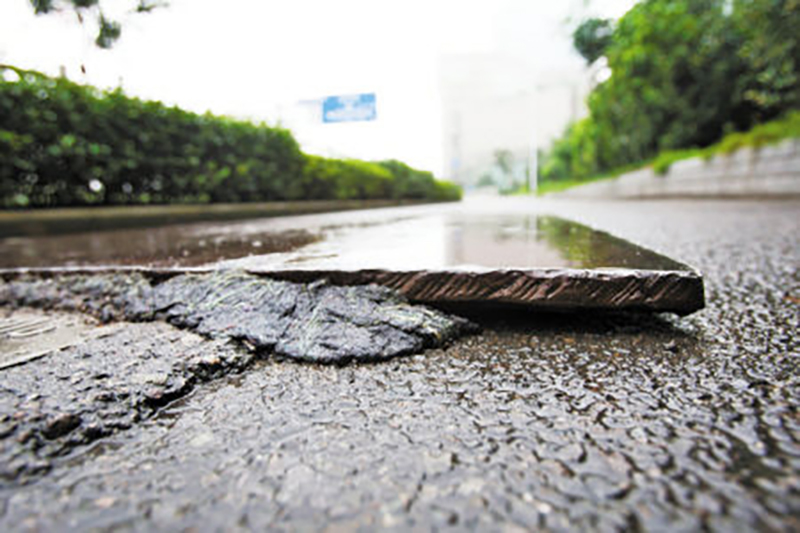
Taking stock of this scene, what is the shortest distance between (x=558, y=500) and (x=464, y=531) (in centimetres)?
13

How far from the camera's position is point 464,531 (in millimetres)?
456

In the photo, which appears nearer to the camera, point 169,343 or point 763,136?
point 169,343

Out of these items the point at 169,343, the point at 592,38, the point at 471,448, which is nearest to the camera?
the point at 471,448

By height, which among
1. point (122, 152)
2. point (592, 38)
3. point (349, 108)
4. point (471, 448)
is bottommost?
point (471, 448)

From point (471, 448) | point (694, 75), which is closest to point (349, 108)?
point (471, 448)

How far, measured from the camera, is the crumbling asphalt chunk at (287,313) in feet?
3.21

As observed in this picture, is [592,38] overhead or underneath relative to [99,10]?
overhead

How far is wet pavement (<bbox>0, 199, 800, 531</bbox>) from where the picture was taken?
484mm

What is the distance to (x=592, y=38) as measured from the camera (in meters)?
18.7

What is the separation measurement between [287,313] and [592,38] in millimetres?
22260

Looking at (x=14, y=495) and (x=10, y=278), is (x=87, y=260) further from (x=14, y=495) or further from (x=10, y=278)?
(x=14, y=495)

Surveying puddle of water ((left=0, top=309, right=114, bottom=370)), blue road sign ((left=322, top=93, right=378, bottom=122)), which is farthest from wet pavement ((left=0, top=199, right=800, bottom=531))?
blue road sign ((left=322, top=93, right=378, bottom=122))

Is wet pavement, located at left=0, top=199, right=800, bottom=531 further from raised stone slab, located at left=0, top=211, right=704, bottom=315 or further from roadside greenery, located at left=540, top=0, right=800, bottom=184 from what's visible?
roadside greenery, located at left=540, top=0, right=800, bottom=184

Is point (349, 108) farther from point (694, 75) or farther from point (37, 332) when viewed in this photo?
point (694, 75)
